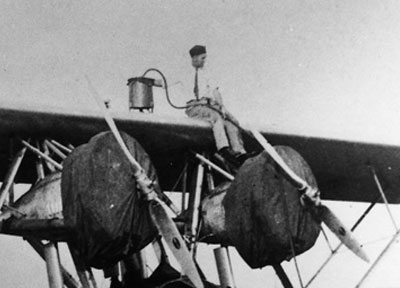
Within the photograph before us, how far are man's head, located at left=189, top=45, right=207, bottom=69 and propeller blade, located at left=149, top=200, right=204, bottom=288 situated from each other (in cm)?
441

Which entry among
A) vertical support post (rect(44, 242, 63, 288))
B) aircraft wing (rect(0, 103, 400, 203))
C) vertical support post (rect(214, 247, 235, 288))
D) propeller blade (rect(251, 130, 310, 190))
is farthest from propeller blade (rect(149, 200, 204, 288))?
vertical support post (rect(214, 247, 235, 288))

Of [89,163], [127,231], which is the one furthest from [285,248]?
[89,163]

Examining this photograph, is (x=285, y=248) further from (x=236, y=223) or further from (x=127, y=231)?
(x=127, y=231)

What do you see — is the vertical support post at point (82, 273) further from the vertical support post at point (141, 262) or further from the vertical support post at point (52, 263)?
the vertical support post at point (141, 262)

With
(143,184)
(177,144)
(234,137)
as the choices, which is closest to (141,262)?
(177,144)

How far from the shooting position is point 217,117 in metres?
12.6

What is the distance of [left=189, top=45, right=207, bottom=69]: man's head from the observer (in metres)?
13.4

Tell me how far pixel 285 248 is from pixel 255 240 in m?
0.38

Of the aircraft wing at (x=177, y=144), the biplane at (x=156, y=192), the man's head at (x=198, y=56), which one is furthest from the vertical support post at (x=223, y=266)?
the man's head at (x=198, y=56)

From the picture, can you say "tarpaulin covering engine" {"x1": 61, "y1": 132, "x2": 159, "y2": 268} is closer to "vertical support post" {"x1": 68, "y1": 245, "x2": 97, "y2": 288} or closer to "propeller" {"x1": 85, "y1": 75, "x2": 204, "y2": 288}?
"propeller" {"x1": 85, "y1": 75, "x2": 204, "y2": 288}

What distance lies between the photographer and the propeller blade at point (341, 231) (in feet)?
32.8

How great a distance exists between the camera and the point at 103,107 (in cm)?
1047

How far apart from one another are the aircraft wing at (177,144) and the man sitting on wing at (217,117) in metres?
0.22

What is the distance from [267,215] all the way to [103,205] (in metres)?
2.05
